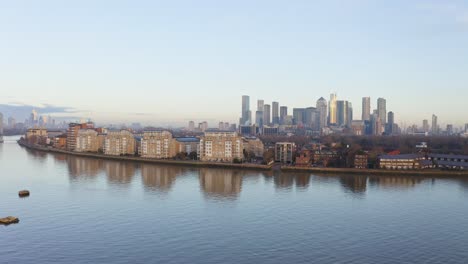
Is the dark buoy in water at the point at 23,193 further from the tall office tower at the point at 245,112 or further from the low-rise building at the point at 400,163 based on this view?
the tall office tower at the point at 245,112

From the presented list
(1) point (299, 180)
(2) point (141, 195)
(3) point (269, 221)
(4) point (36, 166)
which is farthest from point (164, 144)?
(3) point (269, 221)

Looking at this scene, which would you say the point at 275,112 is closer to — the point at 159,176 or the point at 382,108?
the point at 382,108

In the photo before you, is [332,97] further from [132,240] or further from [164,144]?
[132,240]

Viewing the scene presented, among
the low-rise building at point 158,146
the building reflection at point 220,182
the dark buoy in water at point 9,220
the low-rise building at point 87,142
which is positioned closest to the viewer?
the dark buoy in water at point 9,220

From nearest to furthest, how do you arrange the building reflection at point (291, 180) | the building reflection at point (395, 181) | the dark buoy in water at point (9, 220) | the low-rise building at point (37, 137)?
1. the dark buoy in water at point (9, 220)
2. the building reflection at point (291, 180)
3. the building reflection at point (395, 181)
4. the low-rise building at point (37, 137)

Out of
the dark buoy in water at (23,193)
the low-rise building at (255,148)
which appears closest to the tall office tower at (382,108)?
the low-rise building at (255,148)

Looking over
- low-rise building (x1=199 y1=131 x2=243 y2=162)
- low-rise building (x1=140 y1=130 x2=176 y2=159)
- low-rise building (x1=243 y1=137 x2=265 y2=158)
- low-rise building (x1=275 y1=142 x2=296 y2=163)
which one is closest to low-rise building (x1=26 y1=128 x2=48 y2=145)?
low-rise building (x1=140 y1=130 x2=176 y2=159)

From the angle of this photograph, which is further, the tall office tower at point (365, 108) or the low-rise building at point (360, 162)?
the tall office tower at point (365, 108)
